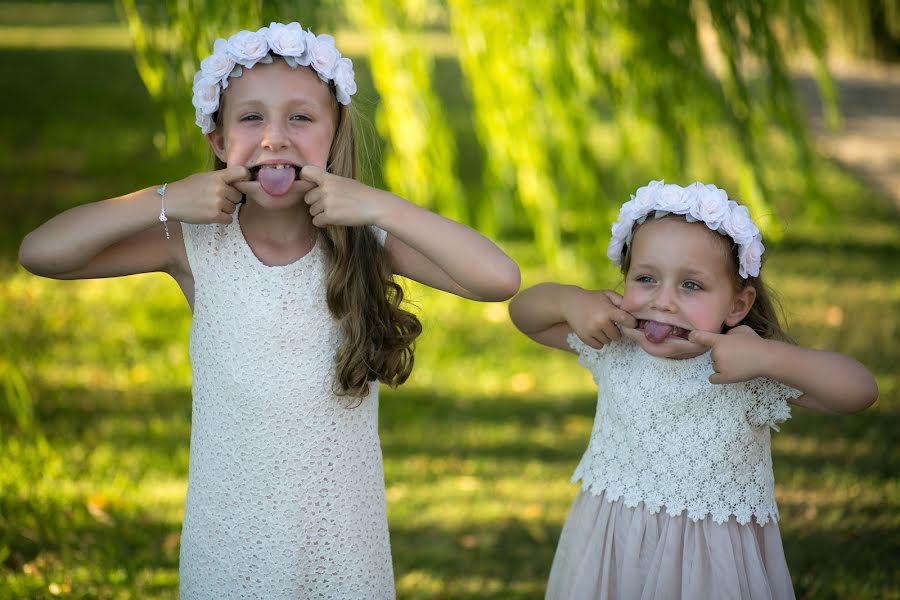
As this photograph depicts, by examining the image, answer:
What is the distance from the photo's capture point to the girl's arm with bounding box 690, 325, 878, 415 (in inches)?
88.7

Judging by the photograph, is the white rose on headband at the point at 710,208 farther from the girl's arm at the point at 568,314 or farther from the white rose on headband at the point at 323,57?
the white rose on headband at the point at 323,57

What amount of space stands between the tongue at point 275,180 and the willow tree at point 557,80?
4.10ft

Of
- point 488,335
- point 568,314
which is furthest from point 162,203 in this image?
point 488,335

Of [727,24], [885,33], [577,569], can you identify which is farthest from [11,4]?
[577,569]

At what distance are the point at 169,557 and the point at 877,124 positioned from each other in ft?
36.0

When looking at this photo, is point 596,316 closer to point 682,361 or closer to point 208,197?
point 682,361

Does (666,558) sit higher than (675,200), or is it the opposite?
(675,200)

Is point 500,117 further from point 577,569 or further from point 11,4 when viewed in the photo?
point 11,4

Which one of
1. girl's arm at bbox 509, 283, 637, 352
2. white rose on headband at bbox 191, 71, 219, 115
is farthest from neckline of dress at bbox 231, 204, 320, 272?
girl's arm at bbox 509, 283, 637, 352

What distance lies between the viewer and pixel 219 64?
2.29 metres

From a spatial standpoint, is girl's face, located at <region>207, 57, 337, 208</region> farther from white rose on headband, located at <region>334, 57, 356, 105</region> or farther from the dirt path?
the dirt path

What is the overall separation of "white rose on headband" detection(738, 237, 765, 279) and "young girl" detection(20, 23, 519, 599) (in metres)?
0.52

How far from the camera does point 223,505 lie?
92.7 inches

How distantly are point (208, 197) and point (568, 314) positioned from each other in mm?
844
